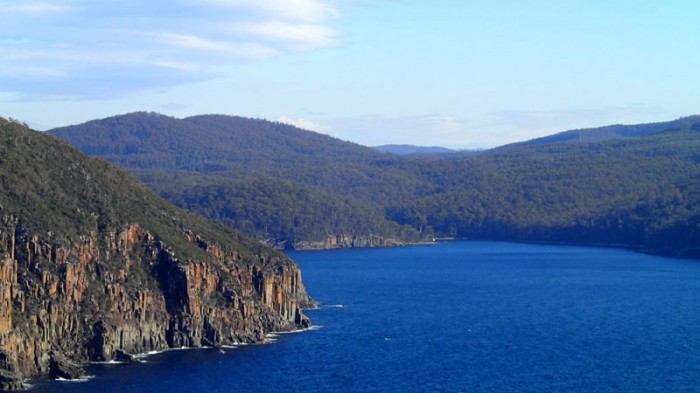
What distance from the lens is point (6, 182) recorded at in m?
87.8

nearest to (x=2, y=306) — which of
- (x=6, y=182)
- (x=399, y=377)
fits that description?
(x=6, y=182)

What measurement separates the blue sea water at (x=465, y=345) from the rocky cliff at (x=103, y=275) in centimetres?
255

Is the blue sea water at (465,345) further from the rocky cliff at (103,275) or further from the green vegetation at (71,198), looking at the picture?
the green vegetation at (71,198)

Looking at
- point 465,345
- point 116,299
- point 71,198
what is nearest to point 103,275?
point 116,299

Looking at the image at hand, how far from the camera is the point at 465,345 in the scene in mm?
98250

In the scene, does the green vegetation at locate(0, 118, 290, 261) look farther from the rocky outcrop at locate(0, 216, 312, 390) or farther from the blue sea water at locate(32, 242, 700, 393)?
the blue sea water at locate(32, 242, 700, 393)

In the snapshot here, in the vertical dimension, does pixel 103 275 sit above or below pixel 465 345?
above

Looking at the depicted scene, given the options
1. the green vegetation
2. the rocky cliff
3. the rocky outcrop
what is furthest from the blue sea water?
the green vegetation

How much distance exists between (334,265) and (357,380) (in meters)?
105

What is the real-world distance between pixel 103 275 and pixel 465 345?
104 feet

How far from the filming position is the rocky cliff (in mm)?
80000

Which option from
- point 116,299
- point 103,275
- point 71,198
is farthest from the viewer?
point 71,198

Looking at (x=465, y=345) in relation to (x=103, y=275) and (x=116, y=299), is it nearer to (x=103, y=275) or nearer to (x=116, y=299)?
(x=116, y=299)

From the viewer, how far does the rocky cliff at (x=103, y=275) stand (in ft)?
262
